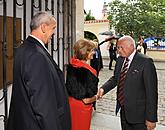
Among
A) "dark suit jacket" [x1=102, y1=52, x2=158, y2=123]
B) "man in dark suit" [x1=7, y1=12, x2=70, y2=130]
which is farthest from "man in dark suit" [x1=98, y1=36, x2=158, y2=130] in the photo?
"man in dark suit" [x1=7, y1=12, x2=70, y2=130]

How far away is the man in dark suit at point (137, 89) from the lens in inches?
121

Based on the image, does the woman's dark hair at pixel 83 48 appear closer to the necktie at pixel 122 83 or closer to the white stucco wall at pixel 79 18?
the necktie at pixel 122 83

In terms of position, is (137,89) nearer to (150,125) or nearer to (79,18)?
(150,125)

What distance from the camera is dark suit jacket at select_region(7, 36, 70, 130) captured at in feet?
6.54

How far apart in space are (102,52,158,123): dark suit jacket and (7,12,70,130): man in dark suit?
1.19 metres

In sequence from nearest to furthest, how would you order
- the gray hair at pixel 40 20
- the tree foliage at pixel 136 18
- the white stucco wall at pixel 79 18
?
1. the gray hair at pixel 40 20
2. the white stucco wall at pixel 79 18
3. the tree foliage at pixel 136 18

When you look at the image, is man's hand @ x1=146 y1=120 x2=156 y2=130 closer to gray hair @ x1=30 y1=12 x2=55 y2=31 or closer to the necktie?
the necktie

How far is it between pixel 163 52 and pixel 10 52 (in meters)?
18.9

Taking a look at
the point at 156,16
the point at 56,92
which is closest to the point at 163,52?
the point at 156,16

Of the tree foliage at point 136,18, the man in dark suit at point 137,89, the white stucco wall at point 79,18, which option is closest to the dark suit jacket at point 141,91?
the man in dark suit at point 137,89

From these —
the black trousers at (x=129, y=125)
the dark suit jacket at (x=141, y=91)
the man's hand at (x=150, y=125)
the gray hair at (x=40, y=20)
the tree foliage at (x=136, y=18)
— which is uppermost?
the tree foliage at (x=136, y=18)

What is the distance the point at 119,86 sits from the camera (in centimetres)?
341

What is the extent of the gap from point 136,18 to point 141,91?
16.7 meters

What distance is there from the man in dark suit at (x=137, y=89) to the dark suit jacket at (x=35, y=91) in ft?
4.04
